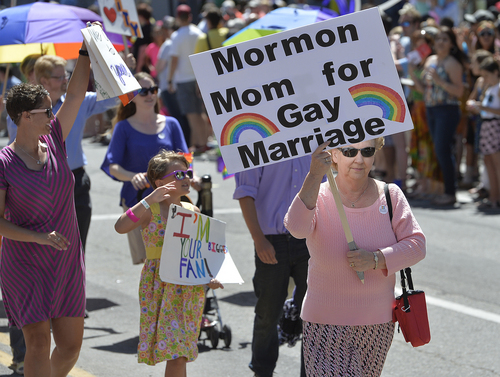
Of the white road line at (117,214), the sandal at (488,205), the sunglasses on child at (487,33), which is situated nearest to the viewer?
the white road line at (117,214)

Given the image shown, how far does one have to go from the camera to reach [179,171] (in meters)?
4.70

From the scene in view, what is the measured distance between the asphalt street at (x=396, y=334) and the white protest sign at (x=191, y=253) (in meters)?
1.01

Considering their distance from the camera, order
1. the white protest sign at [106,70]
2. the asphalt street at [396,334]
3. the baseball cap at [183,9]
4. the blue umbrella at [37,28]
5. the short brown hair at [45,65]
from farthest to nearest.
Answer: the baseball cap at [183,9], the blue umbrella at [37,28], the short brown hair at [45,65], the asphalt street at [396,334], the white protest sign at [106,70]

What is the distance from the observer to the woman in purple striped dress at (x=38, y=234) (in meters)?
4.12

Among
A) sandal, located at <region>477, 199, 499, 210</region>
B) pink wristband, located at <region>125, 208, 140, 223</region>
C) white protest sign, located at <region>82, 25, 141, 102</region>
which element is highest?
white protest sign, located at <region>82, 25, 141, 102</region>

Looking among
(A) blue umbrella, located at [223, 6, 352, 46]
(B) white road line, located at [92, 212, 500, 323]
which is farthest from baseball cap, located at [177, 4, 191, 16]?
(B) white road line, located at [92, 212, 500, 323]

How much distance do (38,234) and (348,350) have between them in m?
1.75

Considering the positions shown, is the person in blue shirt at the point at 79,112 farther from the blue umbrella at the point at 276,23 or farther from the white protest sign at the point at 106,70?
the blue umbrella at the point at 276,23

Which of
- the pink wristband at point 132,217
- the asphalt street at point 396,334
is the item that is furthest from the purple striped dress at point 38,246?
the asphalt street at point 396,334

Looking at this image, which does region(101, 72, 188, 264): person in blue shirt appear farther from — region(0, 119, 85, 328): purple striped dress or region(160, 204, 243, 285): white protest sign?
region(0, 119, 85, 328): purple striped dress

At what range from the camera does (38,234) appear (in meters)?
4.05

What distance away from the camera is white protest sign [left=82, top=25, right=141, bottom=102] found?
4.10 meters

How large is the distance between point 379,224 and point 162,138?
2.57m

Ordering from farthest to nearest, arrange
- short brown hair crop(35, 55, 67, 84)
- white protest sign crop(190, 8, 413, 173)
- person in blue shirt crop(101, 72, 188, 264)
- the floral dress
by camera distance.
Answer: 1. person in blue shirt crop(101, 72, 188, 264)
2. short brown hair crop(35, 55, 67, 84)
3. the floral dress
4. white protest sign crop(190, 8, 413, 173)
